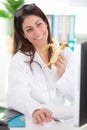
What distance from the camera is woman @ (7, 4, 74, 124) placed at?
1.74 metres

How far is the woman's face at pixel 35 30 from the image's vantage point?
1.74 meters

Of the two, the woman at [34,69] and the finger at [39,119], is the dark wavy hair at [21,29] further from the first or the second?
the finger at [39,119]

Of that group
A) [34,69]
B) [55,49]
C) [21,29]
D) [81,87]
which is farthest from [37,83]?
[81,87]

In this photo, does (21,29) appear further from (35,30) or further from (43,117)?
(43,117)

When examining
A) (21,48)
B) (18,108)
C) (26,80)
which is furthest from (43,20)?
(18,108)

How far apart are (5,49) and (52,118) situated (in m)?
0.57

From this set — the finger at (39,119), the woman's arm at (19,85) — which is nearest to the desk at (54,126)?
the finger at (39,119)

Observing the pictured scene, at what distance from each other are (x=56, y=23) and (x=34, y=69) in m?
0.36

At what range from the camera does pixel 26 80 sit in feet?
5.73

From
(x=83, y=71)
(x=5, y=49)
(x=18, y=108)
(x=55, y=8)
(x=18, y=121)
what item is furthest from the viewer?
(x=55, y=8)

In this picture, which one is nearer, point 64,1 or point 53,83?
point 53,83

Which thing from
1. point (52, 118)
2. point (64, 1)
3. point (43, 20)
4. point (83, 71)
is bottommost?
point (52, 118)

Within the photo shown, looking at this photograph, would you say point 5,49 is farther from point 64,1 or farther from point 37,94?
point 64,1

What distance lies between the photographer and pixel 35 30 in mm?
1752
